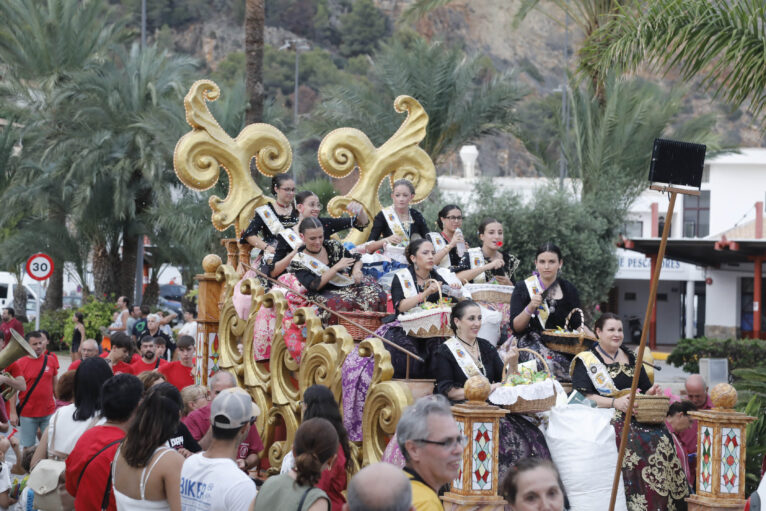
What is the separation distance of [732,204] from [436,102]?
30951mm

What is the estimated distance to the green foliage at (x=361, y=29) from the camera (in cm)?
8944

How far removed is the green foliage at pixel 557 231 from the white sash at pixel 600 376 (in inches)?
683

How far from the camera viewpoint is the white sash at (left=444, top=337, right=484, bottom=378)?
7.54m

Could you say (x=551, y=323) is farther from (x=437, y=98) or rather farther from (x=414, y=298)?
(x=437, y=98)

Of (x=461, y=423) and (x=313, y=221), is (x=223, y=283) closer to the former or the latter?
(x=313, y=221)

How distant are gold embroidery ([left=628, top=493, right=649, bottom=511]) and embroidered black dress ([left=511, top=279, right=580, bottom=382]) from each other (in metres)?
1.43

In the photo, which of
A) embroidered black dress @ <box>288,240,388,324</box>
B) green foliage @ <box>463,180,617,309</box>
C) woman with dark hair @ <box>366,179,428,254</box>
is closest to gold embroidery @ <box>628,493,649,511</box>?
embroidered black dress @ <box>288,240,388,324</box>

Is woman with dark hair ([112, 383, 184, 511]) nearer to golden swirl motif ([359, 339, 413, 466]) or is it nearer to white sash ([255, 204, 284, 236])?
golden swirl motif ([359, 339, 413, 466])

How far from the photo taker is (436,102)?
25734mm

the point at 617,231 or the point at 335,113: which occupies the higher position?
the point at 335,113

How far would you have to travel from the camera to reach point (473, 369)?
755 cm

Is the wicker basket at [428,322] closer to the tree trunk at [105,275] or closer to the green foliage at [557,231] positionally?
the green foliage at [557,231]

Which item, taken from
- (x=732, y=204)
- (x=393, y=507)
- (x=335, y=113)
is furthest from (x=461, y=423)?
(x=732, y=204)

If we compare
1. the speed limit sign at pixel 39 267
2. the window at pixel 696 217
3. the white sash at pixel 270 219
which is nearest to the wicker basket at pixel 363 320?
the white sash at pixel 270 219
